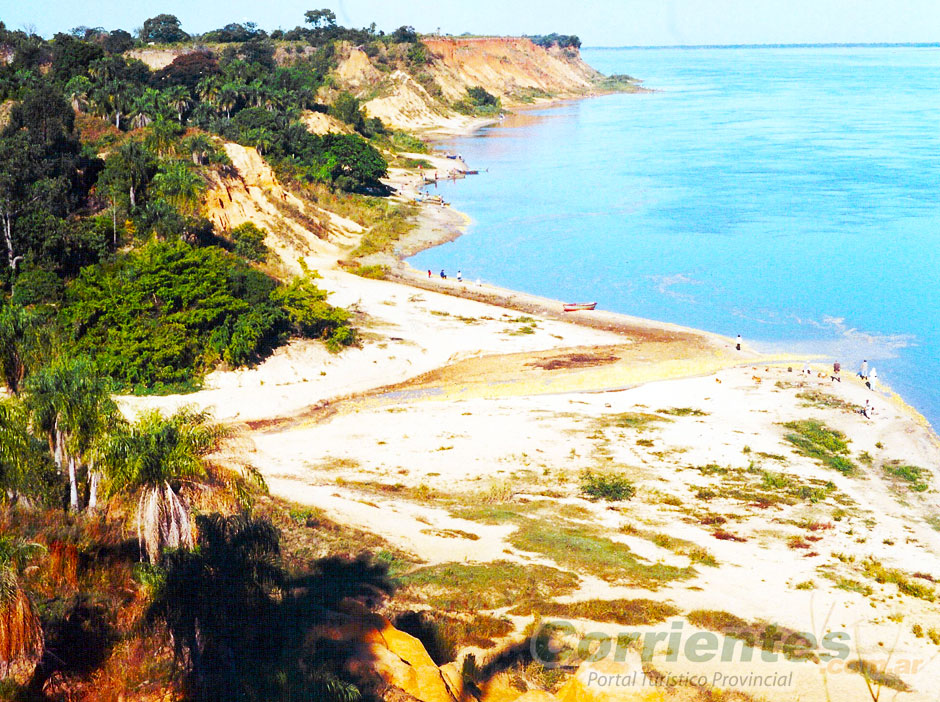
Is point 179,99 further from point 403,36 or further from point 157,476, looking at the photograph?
point 403,36

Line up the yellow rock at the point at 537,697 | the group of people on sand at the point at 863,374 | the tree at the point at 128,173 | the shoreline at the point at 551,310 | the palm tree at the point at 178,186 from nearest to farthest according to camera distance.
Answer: the yellow rock at the point at 537,697 → the group of people on sand at the point at 863,374 → the shoreline at the point at 551,310 → the tree at the point at 128,173 → the palm tree at the point at 178,186

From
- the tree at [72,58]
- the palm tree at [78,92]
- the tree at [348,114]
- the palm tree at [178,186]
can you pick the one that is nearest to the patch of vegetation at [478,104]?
the tree at [348,114]

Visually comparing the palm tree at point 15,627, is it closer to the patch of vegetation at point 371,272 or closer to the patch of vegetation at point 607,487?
the patch of vegetation at point 607,487

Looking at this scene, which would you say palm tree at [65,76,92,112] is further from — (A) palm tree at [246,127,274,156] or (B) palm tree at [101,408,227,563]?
(B) palm tree at [101,408,227,563]

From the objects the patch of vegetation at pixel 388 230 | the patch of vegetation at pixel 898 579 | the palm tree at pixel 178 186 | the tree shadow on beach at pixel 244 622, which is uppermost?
the palm tree at pixel 178 186

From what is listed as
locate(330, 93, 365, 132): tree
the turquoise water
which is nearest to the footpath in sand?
the turquoise water

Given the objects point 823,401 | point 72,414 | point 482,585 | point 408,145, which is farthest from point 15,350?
point 408,145
